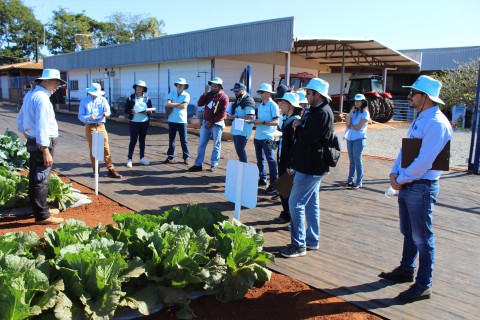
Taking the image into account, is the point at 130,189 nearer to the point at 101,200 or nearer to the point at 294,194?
the point at 101,200

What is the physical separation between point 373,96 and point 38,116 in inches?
748

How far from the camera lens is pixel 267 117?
7152 mm

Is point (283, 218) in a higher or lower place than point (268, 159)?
lower

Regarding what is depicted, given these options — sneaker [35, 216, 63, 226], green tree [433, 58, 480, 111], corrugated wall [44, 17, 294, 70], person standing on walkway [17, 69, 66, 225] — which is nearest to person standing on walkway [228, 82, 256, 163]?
person standing on walkway [17, 69, 66, 225]

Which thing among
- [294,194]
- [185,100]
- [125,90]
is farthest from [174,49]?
[294,194]

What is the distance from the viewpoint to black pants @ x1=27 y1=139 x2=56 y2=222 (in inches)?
206

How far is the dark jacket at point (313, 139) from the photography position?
4.15 m

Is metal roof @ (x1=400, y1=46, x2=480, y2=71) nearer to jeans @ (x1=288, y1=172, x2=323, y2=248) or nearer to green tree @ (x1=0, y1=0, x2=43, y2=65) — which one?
jeans @ (x1=288, y1=172, x2=323, y2=248)

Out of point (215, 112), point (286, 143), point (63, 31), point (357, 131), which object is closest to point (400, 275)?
point (286, 143)

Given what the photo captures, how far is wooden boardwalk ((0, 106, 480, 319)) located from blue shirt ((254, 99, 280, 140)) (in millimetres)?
1090

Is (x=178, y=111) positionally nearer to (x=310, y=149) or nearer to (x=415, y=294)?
(x=310, y=149)

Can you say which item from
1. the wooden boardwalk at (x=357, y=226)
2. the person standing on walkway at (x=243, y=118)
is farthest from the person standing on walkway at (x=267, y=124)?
the wooden boardwalk at (x=357, y=226)

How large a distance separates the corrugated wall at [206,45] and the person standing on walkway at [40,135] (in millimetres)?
12052

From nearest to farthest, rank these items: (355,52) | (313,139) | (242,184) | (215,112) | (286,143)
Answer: (313,139) < (242,184) < (286,143) < (215,112) < (355,52)
